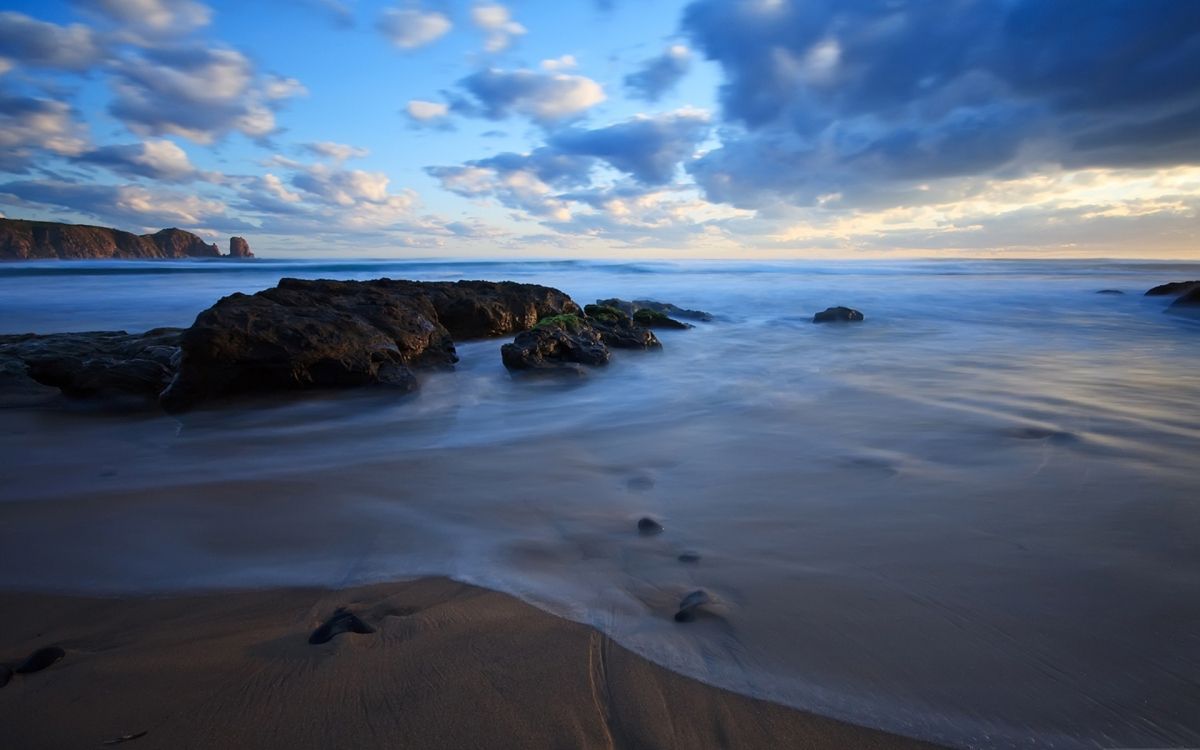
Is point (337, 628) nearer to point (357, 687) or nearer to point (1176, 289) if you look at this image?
point (357, 687)

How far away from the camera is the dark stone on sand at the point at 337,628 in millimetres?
1967

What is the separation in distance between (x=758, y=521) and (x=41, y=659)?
2.79 metres

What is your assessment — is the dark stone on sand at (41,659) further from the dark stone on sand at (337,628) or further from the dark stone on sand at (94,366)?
the dark stone on sand at (94,366)

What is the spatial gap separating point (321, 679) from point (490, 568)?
84 cm

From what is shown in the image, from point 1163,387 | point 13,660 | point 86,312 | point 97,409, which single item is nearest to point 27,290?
point 86,312

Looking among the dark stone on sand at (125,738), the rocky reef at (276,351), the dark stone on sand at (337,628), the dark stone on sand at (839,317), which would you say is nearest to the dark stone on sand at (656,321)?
the rocky reef at (276,351)

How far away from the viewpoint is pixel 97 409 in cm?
521

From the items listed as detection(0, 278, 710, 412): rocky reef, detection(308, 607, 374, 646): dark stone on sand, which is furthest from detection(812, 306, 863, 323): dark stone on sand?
detection(308, 607, 374, 646): dark stone on sand

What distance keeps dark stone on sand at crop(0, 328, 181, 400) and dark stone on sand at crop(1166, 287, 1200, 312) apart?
21599 mm

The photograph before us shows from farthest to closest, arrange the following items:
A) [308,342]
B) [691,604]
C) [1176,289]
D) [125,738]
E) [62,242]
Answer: [62,242] < [1176,289] < [308,342] < [691,604] < [125,738]

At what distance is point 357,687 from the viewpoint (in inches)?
67.8

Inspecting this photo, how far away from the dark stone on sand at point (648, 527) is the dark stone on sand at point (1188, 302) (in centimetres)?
1932

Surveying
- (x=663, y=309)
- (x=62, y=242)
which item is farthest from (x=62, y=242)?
(x=663, y=309)

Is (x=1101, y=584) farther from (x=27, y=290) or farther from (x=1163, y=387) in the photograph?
(x=27, y=290)
